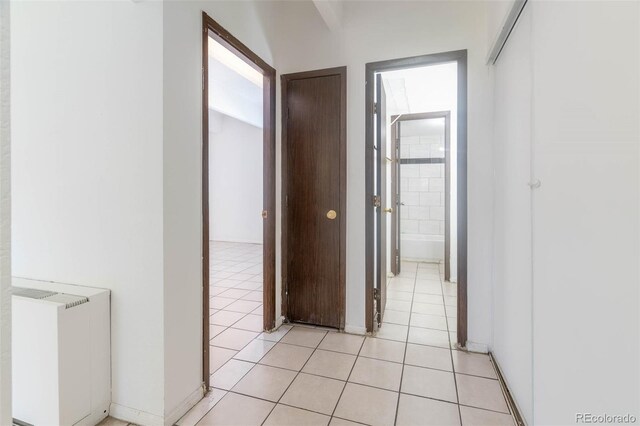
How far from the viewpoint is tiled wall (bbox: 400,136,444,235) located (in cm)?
563

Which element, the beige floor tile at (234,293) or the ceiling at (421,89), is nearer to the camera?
the ceiling at (421,89)

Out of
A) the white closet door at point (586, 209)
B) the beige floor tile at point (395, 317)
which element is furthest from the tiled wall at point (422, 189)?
the white closet door at point (586, 209)

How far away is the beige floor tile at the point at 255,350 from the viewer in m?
2.12

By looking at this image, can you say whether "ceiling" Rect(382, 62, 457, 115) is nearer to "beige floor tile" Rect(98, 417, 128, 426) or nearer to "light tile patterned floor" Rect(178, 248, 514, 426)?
"light tile patterned floor" Rect(178, 248, 514, 426)

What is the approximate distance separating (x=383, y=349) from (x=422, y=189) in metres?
4.09

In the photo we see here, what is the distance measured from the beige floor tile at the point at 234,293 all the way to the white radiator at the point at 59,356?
1.93m

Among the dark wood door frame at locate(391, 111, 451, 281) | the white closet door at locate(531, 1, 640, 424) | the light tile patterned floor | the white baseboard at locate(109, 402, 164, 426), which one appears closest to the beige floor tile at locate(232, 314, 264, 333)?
the light tile patterned floor

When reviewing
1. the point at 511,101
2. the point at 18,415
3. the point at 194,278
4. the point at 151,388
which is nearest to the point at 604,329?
the point at 511,101

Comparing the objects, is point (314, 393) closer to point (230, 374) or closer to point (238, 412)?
point (238, 412)

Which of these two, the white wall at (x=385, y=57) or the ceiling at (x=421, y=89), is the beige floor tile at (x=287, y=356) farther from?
the ceiling at (x=421, y=89)

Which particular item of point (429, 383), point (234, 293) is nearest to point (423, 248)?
point (234, 293)

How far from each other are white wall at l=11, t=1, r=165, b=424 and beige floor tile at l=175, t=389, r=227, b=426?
13 centimetres

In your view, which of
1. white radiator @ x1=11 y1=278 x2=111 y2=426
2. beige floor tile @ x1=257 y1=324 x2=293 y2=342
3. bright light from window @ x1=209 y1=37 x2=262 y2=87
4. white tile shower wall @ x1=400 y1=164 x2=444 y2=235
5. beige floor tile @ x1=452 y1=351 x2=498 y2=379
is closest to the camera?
white radiator @ x1=11 y1=278 x2=111 y2=426

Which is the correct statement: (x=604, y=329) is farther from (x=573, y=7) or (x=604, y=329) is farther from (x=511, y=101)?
Result: (x=511, y=101)
